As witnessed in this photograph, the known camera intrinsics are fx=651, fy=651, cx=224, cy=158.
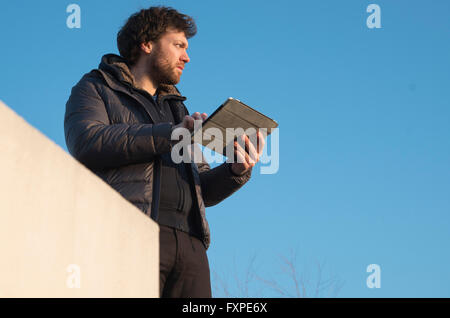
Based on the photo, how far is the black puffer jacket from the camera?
297 cm

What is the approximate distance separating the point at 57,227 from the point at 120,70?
1.63m

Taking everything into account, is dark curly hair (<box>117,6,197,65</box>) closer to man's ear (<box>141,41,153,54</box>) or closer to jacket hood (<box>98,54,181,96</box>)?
man's ear (<box>141,41,153,54</box>)

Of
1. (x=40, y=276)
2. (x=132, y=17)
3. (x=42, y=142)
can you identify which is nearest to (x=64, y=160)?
(x=42, y=142)

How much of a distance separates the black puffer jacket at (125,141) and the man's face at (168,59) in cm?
17

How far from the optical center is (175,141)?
3.04m

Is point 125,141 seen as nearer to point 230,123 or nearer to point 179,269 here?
point 230,123

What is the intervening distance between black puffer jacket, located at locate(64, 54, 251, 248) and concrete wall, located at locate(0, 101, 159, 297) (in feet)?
1.89


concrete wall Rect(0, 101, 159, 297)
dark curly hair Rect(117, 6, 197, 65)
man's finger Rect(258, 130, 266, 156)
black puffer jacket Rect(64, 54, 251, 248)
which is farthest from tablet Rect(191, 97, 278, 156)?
dark curly hair Rect(117, 6, 197, 65)

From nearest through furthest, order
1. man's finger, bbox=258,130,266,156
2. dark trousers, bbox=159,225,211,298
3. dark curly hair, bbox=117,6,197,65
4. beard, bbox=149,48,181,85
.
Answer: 1. dark trousers, bbox=159,225,211,298
2. man's finger, bbox=258,130,266,156
3. beard, bbox=149,48,181,85
4. dark curly hair, bbox=117,6,197,65

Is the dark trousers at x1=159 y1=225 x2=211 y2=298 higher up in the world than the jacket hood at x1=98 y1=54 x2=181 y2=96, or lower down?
lower down

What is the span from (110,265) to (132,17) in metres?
2.20

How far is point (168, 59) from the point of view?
143 inches

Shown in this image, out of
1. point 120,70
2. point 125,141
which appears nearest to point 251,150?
point 125,141
